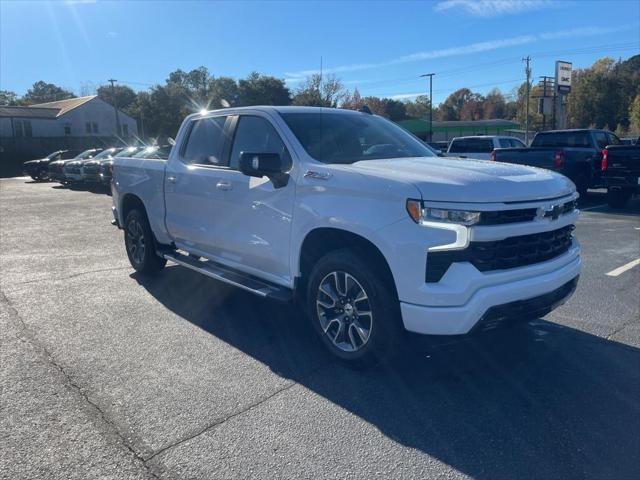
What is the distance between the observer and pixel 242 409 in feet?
11.9

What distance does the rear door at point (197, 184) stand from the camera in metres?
5.43

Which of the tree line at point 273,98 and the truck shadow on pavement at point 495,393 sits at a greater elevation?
the tree line at point 273,98

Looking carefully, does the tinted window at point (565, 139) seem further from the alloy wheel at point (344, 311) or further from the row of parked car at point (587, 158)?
the alloy wheel at point (344, 311)

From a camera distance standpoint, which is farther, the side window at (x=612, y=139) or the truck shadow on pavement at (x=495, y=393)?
the side window at (x=612, y=139)

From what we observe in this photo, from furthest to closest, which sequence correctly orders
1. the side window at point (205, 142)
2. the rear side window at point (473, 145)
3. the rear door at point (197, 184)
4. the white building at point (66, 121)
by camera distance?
the white building at point (66, 121) < the rear side window at point (473, 145) < the side window at point (205, 142) < the rear door at point (197, 184)

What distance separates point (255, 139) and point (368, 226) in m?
1.80

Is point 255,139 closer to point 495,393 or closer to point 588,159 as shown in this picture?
point 495,393

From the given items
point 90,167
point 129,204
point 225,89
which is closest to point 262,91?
point 225,89

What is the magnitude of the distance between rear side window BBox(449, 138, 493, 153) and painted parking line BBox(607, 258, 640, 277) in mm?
12402

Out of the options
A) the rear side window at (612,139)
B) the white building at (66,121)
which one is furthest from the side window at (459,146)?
the white building at (66,121)

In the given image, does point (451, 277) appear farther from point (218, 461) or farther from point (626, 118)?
point (626, 118)

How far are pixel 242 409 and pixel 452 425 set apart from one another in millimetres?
1351

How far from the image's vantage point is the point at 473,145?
66.0ft

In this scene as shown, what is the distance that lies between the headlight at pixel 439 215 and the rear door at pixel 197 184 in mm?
2297
